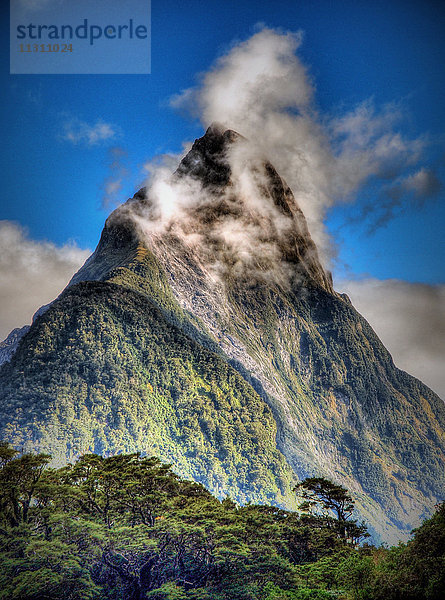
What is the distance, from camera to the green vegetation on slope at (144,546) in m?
34.7

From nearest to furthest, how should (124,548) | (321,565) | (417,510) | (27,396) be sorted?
(124,548) → (321,565) → (27,396) → (417,510)

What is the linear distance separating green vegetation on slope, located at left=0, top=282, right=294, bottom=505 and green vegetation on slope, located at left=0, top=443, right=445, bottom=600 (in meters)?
53.8

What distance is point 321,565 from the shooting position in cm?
4034

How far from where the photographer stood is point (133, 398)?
110625 millimetres

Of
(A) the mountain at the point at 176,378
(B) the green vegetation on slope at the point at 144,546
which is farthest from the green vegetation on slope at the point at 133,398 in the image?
(B) the green vegetation on slope at the point at 144,546

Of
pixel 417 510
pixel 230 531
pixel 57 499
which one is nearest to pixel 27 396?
pixel 57 499

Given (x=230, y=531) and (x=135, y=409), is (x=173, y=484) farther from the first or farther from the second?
(x=135, y=409)

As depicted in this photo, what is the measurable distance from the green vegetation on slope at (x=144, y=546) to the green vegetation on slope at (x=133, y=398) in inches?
2120

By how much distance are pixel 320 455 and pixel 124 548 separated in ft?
499

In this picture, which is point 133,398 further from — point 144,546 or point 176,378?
point 144,546

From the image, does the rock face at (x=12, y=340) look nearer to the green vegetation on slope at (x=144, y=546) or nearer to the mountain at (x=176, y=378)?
the mountain at (x=176, y=378)

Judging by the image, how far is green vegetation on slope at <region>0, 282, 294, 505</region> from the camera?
9812 centimetres

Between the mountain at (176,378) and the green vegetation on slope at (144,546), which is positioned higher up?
the mountain at (176,378)

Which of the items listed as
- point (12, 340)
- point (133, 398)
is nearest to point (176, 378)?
point (133, 398)
